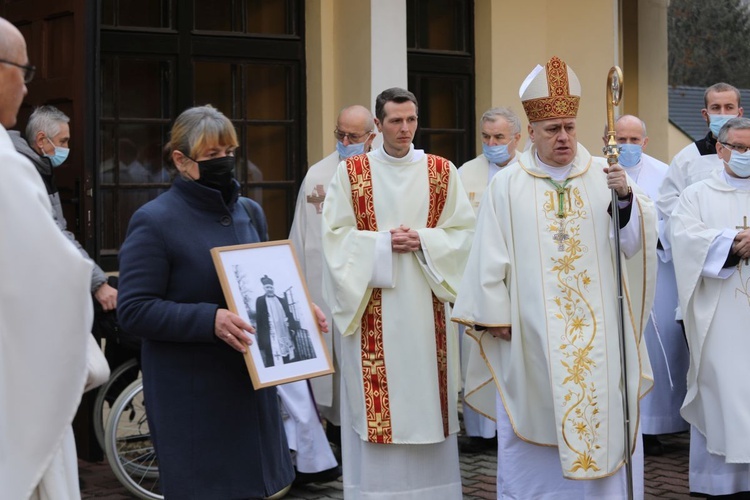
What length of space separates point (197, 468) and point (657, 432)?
4196mm

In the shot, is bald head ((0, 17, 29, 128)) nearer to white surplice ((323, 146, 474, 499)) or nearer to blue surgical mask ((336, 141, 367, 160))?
white surplice ((323, 146, 474, 499))

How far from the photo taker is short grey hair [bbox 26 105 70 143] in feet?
20.9

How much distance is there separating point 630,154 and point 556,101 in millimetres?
2437

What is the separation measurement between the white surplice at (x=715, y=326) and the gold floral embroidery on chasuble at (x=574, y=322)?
93cm

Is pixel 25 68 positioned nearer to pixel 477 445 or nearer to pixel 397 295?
pixel 397 295

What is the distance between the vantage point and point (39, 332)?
2893 millimetres

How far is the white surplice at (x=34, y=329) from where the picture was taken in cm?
285

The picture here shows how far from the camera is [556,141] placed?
544cm

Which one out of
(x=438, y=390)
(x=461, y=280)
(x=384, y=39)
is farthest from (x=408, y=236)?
(x=384, y=39)

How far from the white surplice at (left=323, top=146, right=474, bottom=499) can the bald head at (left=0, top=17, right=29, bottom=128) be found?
112 inches

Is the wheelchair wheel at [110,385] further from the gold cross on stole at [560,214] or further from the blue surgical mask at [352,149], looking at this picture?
the gold cross on stole at [560,214]

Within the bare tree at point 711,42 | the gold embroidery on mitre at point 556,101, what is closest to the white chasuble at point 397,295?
the gold embroidery on mitre at point 556,101

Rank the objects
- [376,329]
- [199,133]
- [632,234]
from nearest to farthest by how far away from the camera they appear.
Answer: [199,133] < [632,234] < [376,329]


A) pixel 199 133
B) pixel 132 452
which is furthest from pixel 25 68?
pixel 132 452
